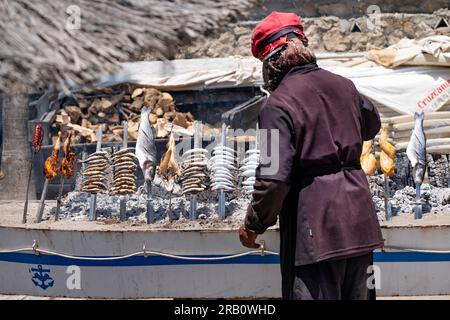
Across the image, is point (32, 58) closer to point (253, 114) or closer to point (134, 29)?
point (134, 29)

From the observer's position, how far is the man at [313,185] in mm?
2508

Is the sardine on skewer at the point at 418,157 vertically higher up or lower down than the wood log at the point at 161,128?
lower down

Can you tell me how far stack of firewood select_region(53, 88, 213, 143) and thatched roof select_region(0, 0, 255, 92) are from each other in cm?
25

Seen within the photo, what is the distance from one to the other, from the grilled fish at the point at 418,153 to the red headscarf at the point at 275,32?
197cm

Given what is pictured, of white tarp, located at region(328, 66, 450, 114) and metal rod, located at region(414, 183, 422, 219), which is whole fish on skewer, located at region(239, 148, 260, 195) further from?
white tarp, located at region(328, 66, 450, 114)

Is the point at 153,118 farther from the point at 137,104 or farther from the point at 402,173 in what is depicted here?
the point at 402,173

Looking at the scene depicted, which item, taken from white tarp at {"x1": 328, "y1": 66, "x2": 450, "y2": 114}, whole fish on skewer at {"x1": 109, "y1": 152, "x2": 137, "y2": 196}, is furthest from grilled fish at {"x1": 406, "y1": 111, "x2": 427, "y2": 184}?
whole fish on skewer at {"x1": 109, "y1": 152, "x2": 137, "y2": 196}

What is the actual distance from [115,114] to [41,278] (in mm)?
2729

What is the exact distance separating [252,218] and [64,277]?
2.05 metres

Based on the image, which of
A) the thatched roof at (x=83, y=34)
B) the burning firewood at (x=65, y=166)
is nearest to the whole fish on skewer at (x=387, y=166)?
the burning firewood at (x=65, y=166)

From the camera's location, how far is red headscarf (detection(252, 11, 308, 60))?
2672 mm

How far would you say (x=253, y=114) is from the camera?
605 cm

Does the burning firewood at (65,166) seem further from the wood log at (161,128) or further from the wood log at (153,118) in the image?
the wood log at (153,118)

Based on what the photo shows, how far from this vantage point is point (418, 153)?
4.44m
